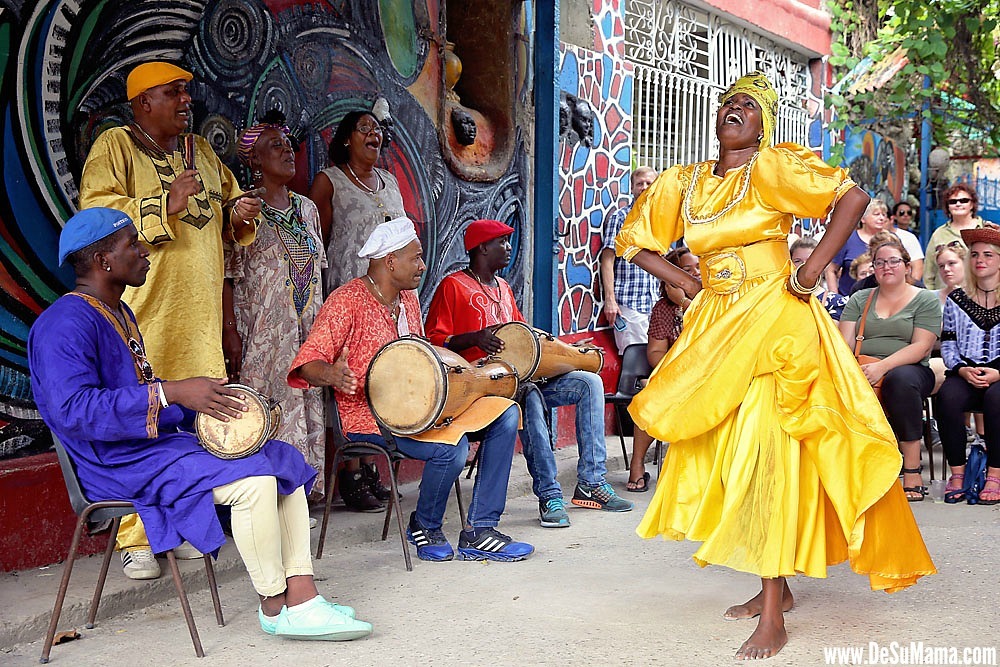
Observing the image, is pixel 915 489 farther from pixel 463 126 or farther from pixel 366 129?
pixel 366 129

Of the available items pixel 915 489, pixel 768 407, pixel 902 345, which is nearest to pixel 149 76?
pixel 768 407

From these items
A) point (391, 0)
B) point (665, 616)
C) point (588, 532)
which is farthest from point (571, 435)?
point (665, 616)

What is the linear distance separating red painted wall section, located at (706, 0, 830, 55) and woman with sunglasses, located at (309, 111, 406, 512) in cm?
518

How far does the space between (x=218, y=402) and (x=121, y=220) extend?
0.75 meters

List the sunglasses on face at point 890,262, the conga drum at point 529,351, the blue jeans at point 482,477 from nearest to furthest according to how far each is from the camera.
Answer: the blue jeans at point 482,477
the conga drum at point 529,351
the sunglasses on face at point 890,262

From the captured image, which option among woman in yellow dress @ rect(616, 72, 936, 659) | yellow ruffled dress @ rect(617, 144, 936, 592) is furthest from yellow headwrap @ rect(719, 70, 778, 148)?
yellow ruffled dress @ rect(617, 144, 936, 592)

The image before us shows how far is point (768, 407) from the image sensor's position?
4027mm

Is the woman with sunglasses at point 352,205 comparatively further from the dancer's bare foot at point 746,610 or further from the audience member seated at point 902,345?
the audience member seated at point 902,345

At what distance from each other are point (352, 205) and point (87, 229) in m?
2.21

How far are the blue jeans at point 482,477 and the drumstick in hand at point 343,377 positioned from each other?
0.33 metres

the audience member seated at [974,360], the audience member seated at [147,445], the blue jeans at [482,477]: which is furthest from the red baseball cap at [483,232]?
the audience member seated at [974,360]

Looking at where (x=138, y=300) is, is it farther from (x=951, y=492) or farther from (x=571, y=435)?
(x=951, y=492)

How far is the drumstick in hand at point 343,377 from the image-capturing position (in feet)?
16.2

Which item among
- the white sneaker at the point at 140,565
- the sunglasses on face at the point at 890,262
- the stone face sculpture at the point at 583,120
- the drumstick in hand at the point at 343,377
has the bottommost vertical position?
the white sneaker at the point at 140,565
